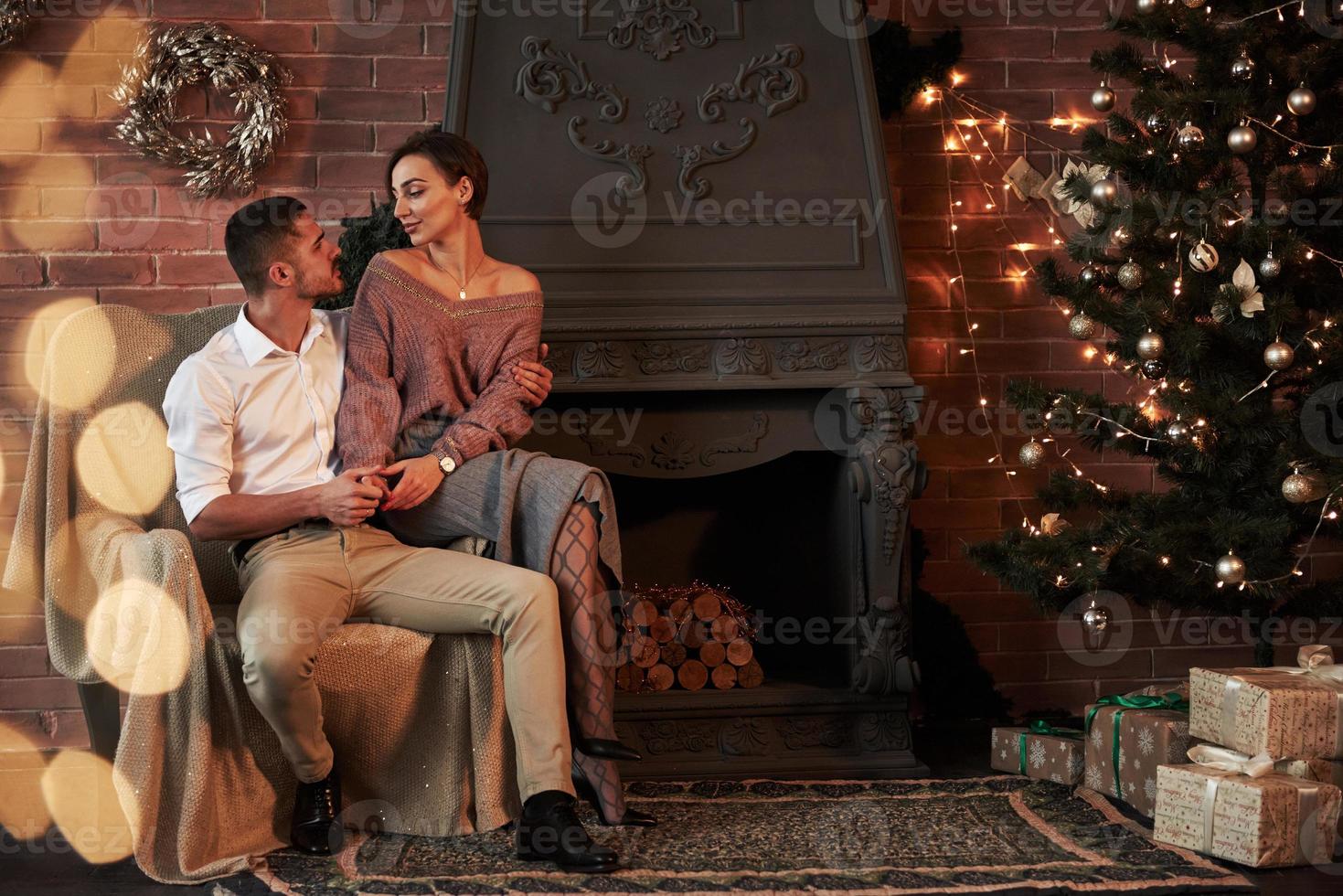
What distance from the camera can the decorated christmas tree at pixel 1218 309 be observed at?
244 cm

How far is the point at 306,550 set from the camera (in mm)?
2275

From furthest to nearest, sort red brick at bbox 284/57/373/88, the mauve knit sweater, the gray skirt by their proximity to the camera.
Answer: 1. red brick at bbox 284/57/373/88
2. the mauve knit sweater
3. the gray skirt

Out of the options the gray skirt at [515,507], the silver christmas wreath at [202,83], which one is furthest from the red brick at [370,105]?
the gray skirt at [515,507]

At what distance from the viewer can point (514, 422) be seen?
2498 millimetres

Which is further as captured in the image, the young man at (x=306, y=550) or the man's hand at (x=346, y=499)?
the man's hand at (x=346, y=499)

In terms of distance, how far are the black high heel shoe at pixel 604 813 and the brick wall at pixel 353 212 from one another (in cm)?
141

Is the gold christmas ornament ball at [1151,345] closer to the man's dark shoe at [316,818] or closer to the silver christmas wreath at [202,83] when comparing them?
the man's dark shoe at [316,818]

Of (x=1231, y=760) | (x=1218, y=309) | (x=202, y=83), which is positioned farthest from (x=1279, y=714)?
(x=202, y=83)

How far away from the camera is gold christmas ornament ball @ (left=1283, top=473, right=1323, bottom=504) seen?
2297 millimetres

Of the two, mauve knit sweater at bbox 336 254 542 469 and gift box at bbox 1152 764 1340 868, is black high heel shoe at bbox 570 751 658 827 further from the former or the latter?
gift box at bbox 1152 764 1340 868

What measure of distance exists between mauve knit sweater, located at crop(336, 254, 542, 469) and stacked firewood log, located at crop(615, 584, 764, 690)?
2.08 ft

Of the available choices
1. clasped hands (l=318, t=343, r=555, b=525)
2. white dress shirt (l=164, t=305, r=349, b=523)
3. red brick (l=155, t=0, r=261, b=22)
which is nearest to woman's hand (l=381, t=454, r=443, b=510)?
clasped hands (l=318, t=343, r=555, b=525)

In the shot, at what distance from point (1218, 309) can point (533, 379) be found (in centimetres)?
140

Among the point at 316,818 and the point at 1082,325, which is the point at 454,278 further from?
the point at 1082,325
